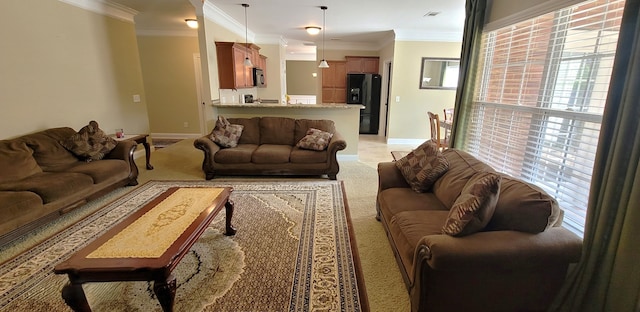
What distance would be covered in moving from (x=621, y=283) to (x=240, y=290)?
2.13m

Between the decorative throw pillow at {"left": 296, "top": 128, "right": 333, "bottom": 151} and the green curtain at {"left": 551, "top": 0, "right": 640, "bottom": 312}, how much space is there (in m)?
2.90

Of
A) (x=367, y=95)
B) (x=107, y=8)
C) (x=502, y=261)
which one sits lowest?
(x=502, y=261)

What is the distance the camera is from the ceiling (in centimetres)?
438

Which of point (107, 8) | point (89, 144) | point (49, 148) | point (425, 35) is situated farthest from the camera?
point (425, 35)

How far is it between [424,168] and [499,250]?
3.84 ft

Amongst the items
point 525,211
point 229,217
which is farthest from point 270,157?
point 525,211

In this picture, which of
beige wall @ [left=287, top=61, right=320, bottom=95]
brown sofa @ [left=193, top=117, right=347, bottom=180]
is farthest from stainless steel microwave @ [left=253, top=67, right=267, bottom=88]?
beige wall @ [left=287, top=61, right=320, bottom=95]

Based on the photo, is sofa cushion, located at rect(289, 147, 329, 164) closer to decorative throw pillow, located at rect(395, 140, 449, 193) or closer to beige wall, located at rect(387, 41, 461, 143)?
decorative throw pillow, located at rect(395, 140, 449, 193)

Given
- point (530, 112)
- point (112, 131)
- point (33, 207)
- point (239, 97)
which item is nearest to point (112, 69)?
point (112, 131)

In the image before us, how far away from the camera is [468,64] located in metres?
Answer: 3.28

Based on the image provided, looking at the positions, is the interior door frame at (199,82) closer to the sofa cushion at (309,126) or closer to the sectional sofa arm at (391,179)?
the sofa cushion at (309,126)

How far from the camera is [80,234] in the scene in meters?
2.56

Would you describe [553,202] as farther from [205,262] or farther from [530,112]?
[205,262]

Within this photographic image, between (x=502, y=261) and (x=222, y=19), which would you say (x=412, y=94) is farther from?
(x=502, y=261)
